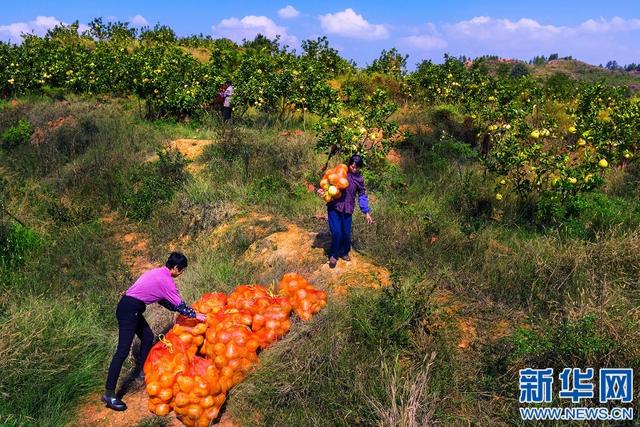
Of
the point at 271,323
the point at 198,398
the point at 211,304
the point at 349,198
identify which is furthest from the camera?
the point at 349,198

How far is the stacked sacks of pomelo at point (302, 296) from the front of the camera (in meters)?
4.69

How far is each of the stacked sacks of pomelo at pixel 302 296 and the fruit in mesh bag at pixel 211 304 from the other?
2.11ft

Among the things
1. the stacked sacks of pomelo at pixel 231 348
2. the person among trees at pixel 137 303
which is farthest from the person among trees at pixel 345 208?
the person among trees at pixel 137 303

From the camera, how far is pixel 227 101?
12016 mm

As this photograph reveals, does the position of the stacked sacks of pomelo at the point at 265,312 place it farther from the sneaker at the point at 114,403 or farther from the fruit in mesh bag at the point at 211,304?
the sneaker at the point at 114,403

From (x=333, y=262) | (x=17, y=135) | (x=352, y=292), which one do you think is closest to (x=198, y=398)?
(x=352, y=292)

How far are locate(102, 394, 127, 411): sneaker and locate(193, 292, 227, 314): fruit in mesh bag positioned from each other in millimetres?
1075

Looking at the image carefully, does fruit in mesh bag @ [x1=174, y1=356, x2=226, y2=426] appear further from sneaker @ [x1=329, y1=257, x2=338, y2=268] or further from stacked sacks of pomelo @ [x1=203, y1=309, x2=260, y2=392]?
sneaker @ [x1=329, y1=257, x2=338, y2=268]

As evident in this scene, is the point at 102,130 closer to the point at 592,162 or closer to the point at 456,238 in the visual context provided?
the point at 456,238

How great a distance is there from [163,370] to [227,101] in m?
9.21

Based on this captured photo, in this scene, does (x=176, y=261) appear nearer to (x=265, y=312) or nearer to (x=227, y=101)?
(x=265, y=312)

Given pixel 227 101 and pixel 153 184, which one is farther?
pixel 227 101

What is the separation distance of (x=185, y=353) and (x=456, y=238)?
152 inches

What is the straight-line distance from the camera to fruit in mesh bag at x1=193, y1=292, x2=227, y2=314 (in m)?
4.68
